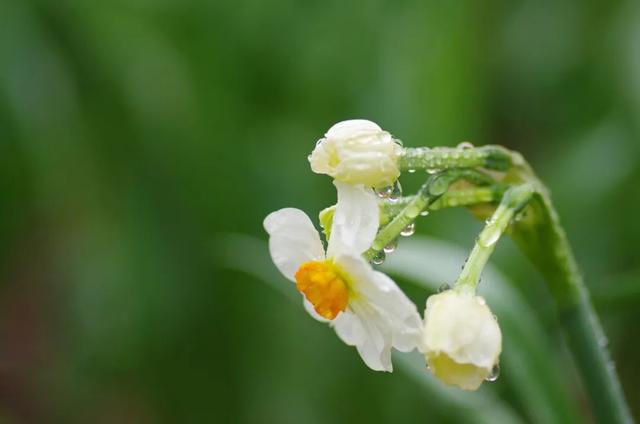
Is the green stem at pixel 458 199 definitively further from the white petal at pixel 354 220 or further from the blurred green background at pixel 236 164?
the blurred green background at pixel 236 164

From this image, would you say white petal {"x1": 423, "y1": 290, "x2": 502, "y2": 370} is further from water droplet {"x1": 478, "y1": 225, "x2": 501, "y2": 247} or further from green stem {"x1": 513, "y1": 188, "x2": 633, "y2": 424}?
green stem {"x1": 513, "y1": 188, "x2": 633, "y2": 424}

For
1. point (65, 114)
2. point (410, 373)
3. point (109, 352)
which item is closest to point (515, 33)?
point (65, 114)

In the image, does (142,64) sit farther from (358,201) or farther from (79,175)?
(358,201)

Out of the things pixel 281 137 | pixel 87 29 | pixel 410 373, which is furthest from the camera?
pixel 87 29

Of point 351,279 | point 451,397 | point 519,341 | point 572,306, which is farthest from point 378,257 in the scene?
point 451,397

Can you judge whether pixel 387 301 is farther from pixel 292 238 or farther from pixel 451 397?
pixel 451 397
